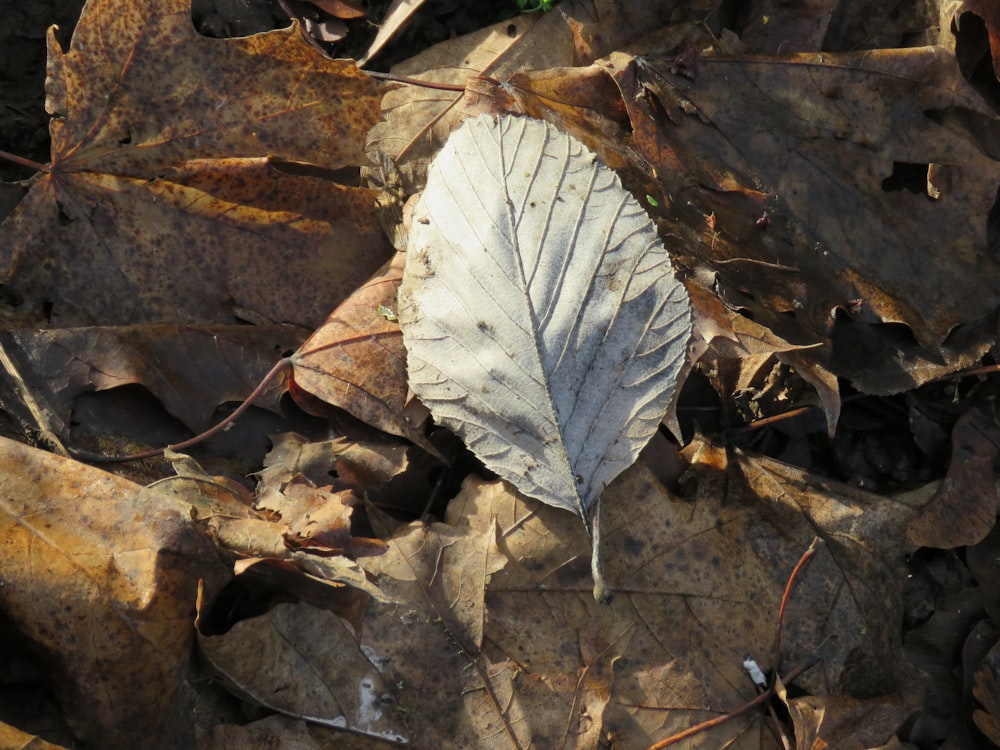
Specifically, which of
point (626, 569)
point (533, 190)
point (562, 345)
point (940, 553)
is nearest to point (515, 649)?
point (626, 569)

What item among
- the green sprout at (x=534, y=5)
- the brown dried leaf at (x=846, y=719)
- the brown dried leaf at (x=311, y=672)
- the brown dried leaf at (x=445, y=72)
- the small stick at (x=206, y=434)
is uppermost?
the green sprout at (x=534, y=5)

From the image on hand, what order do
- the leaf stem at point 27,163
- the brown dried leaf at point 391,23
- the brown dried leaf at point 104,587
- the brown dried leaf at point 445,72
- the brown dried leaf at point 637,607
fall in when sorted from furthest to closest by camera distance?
1. the brown dried leaf at point 391,23
2. the brown dried leaf at point 445,72
3. the leaf stem at point 27,163
4. the brown dried leaf at point 637,607
5. the brown dried leaf at point 104,587

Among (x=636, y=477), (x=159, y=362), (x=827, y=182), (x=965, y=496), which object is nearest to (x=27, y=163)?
(x=159, y=362)

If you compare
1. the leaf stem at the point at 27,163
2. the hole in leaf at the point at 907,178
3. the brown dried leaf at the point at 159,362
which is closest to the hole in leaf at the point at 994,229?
the hole in leaf at the point at 907,178

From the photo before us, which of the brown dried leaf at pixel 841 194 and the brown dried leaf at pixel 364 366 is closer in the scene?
the brown dried leaf at pixel 364 366

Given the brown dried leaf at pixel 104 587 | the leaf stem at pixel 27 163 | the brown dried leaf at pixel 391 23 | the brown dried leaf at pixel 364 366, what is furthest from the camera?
the brown dried leaf at pixel 391 23

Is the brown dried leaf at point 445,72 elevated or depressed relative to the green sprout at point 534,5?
depressed

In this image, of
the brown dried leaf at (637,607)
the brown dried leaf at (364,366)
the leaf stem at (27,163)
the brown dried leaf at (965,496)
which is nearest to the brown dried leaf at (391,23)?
the brown dried leaf at (364,366)

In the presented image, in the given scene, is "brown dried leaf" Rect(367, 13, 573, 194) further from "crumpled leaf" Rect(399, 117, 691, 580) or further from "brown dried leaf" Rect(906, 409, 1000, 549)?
"brown dried leaf" Rect(906, 409, 1000, 549)

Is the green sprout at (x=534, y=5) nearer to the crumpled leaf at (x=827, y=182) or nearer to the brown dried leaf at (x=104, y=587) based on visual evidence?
the crumpled leaf at (x=827, y=182)
